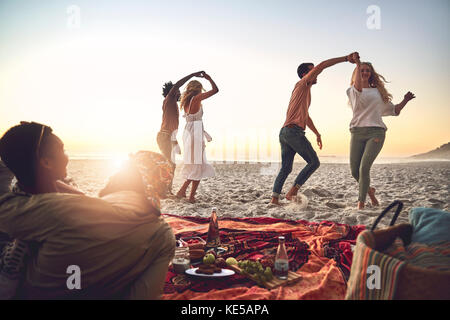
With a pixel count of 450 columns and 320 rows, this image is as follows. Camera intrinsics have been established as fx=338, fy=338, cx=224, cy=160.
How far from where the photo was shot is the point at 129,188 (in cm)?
215

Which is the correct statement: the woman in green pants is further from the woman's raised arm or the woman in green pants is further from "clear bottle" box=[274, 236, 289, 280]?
"clear bottle" box=[274, 236, 289, 280]

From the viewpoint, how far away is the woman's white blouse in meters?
5.35

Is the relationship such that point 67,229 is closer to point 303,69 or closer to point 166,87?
point 303,69

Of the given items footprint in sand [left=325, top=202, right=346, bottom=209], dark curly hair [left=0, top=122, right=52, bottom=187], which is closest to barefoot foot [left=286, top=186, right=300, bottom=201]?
footprint in sand [left=325, top=202, right=346, bottom=209]

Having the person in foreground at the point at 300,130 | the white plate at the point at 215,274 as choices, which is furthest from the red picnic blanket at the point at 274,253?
the person in foreground at the point at 300,130

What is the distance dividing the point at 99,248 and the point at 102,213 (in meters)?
0.21

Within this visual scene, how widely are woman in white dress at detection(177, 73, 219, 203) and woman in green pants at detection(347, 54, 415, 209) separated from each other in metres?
2.94

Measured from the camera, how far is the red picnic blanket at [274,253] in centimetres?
252

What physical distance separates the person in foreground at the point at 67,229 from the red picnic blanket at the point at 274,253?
57cm

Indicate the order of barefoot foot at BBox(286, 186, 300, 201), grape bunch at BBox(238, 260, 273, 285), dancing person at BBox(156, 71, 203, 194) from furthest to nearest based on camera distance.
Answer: dancing person at BBox(156, 71, 203, 194), barefoot foot at BBox(286, 186, 300, 201), grape bunch at BBox(238, 260, 273, 285)
